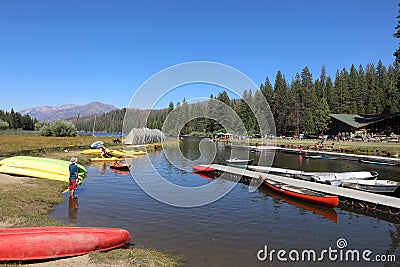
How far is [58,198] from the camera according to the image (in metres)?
15.6

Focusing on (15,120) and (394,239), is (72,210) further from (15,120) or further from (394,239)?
(15,120)

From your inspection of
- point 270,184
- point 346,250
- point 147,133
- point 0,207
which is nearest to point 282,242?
point 346,250

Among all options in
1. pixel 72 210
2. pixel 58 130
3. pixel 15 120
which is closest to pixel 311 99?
pixel 58 130

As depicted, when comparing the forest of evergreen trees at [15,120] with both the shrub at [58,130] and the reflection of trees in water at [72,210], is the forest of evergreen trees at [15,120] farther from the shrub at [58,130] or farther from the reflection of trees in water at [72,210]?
the reflection of trees in water at [72,210]

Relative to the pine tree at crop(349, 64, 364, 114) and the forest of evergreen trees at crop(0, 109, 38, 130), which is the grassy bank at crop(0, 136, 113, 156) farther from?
the forest of evergreen trees at crop(0, 109, 38, 130)

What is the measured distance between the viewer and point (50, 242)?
7.78 metres

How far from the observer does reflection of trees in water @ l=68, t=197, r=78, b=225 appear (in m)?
12.5

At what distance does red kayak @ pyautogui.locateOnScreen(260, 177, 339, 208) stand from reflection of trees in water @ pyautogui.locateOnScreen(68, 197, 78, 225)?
41.5 ft

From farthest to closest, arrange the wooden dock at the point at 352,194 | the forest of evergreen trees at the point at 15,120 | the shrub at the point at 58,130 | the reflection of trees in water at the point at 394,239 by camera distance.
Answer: the forest of evergreen trees at the point at 15,120, the shrub at the point at 58,130, the wooden dock at the point at 352,194, the reflection of trees in water at the point at 394,239

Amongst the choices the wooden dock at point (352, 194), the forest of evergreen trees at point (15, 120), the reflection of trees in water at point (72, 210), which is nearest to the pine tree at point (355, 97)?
the wooden dock at point (352, 194)

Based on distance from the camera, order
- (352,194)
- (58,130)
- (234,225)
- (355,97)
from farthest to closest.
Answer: (355,97) < (58,130) < (352,194) < (234,225)

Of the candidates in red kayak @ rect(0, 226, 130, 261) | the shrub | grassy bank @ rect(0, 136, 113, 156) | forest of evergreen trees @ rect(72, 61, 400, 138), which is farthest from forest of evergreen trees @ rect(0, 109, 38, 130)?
red kayak @ rect(0, 226, 130, 261)

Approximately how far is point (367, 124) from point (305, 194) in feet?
204

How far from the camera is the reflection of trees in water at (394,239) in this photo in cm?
1112
